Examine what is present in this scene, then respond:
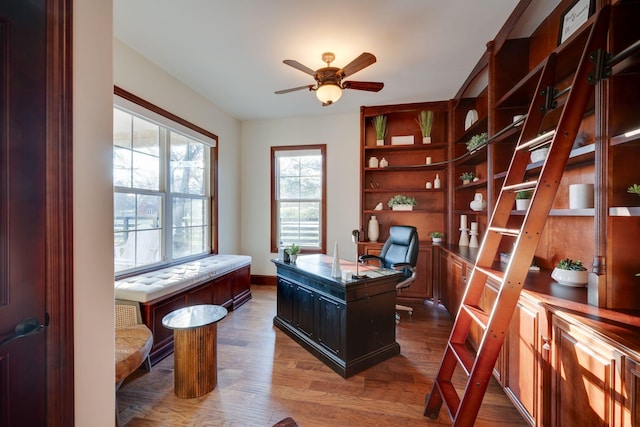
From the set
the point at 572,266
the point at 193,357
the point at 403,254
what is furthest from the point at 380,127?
the point at 193,357

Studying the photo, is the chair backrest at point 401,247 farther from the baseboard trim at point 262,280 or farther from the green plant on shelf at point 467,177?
the baseboard trim at point 262,280

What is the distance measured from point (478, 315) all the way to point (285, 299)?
6.78ft

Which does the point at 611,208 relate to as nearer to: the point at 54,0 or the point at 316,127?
the point at 54,0

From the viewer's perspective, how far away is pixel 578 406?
1223 mm

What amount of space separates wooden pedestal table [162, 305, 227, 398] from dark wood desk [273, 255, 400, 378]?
3.04ft

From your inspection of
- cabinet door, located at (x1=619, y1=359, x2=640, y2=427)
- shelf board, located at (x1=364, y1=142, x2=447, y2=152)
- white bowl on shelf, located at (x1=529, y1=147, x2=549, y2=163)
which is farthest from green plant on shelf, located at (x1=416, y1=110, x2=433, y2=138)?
cabinet door, located at (x1=619, y1=359, x2=640, y2=427)

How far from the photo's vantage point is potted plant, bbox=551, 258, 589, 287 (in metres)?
1.61

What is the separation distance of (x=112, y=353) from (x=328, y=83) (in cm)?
261

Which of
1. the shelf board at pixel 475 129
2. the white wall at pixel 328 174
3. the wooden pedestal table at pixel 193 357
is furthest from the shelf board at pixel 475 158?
the wooden pedestal table at pixel 193 357

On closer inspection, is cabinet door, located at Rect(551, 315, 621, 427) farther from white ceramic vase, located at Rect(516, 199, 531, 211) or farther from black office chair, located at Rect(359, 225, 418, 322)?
A: black office chair, located at Rect(359, 225, 418, 322)

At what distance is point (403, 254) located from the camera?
11.5ft

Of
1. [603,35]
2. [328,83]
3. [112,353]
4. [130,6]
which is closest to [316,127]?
[328,83]

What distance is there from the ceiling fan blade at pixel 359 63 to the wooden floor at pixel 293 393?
105 inches

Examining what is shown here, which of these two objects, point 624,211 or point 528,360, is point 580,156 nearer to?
point 624,211
